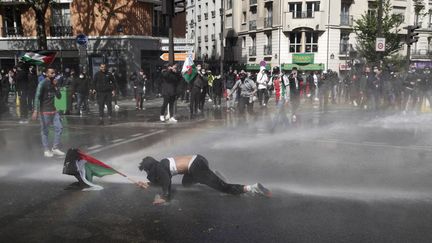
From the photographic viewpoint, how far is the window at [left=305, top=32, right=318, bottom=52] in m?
41.6

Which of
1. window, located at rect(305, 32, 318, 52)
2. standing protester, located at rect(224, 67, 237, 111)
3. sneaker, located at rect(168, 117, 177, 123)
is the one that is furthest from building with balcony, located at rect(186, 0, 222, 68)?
sneaker, located at rect(168, 117, 177, 123)

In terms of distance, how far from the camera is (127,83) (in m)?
26.7

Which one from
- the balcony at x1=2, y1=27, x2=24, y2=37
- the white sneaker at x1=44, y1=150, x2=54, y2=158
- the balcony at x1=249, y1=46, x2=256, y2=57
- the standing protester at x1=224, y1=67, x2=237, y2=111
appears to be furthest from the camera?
the balcony at x1=249, y1=46, x2=256, y2=57

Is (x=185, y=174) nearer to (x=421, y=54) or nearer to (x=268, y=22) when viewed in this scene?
(x=268, y=22)

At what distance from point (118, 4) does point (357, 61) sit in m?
19.9

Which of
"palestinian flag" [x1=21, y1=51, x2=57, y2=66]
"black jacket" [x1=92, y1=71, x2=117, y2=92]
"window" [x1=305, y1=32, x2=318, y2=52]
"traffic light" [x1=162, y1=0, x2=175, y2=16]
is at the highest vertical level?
"window" [x1=305, y1=32, x2=318, y2=52]

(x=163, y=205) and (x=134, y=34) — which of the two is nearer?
(x=163, y=205)

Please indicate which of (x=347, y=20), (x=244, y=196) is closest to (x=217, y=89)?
(x=244, y=196)

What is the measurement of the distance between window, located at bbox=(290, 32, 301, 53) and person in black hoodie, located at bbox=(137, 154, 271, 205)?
3827 cm

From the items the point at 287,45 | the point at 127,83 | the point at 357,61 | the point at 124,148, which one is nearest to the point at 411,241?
the point at 124,148

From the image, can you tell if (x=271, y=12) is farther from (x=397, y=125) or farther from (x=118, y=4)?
(x=397, y=125)

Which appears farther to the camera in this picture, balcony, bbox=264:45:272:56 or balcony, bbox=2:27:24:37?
balcony, bbox=264:45:272:56

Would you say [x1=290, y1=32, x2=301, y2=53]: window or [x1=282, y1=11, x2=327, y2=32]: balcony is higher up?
[x1=282, y1=11, x2=327, y2=32]: balcony

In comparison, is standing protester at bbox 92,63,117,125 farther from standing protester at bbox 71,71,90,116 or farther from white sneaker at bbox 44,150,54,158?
white sneaker at bbox 44,150,54,158
